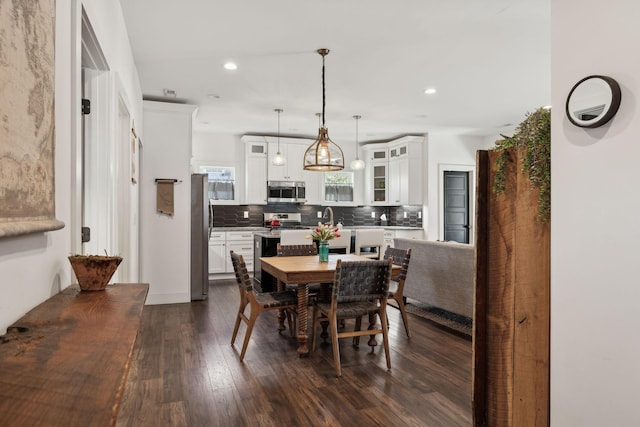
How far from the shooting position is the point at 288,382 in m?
2.78

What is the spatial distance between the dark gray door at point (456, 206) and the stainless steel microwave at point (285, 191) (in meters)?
2.80

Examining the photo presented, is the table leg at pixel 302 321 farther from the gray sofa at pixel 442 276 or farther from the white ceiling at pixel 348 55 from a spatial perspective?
the white ceiling at pixel 348 55

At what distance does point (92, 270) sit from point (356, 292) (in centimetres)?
207

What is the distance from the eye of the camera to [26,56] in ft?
3.29

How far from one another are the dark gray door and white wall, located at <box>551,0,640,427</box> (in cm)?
642

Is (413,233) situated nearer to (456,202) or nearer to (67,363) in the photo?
(456,202)

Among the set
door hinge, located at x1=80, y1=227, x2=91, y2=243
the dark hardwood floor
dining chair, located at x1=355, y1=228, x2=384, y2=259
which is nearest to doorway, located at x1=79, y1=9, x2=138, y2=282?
door hinge, located at x1=80, y1=227, x2=91, y2=243

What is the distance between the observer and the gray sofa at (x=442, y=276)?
13.0 ft

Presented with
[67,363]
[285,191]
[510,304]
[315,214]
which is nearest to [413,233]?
[315,214]

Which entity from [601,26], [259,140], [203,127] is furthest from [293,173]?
[601,26]

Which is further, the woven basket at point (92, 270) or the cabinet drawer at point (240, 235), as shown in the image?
the cabinet drawer at point (240, 235)

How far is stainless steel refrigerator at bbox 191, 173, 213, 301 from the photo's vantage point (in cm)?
546

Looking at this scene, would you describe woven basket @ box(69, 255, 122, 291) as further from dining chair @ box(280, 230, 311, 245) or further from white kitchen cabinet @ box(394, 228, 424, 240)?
white kitchen cabinet @ box(394, 228, 424, 240)

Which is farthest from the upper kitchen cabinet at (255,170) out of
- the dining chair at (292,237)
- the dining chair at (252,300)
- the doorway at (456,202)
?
the dining chair at (252,300)
